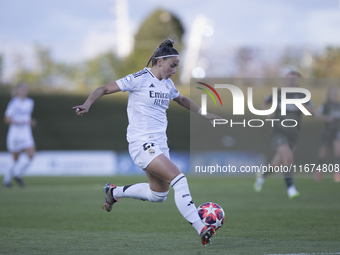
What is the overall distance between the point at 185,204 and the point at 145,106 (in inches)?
49.5

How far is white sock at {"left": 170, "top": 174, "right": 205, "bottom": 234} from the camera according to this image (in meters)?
5.57

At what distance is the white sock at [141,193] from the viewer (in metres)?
6.36

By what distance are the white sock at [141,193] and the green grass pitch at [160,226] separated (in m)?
0.52

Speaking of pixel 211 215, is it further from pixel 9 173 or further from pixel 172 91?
pixel 9 173

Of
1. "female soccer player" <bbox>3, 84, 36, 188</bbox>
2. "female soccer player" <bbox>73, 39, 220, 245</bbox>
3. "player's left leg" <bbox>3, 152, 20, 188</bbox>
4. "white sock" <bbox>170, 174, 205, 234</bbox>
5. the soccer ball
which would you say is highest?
"female soccer player" <bbox>73, 39, 220, 245</bbox>

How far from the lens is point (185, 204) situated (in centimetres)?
566

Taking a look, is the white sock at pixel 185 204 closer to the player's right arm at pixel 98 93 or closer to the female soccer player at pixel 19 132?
the player's right arm at pixel 98 93

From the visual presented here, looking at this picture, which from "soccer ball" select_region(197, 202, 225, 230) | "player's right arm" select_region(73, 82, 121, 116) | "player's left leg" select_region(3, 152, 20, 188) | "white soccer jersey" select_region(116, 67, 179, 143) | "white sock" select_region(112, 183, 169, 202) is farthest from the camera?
"player's left leg" select_region(3, 152, 20, 188)

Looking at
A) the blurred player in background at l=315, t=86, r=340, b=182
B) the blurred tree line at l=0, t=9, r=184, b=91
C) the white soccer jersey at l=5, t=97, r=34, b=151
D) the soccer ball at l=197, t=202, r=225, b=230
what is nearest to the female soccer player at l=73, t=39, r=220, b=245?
the soccer ball at l=197, t=202, r=225, b=230

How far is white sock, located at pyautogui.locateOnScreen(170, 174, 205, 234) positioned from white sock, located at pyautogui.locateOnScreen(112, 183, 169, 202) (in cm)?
65

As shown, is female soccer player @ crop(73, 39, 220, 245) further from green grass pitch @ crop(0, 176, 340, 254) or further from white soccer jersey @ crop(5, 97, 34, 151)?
white soccer jersey @ crop(5, 97, 34, 151)

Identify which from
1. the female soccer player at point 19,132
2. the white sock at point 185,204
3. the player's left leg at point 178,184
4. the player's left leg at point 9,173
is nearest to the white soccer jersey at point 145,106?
the player's left leg at point 178,184

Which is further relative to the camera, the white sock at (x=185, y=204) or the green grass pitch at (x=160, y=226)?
the green grass pitch at (x=160, y=226)

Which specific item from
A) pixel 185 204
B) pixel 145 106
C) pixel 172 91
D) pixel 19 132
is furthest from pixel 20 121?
pixel 185 204
